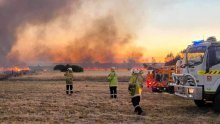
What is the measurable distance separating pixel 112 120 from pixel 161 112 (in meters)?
3.17

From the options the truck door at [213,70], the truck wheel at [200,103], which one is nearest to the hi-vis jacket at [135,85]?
the truck door at [213,70]

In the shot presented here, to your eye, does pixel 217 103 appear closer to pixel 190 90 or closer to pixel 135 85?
pixel 190 90

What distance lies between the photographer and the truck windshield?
57.8 ft

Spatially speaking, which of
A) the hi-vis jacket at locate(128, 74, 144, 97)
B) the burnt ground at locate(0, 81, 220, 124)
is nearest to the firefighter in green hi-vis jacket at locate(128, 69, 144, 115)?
the hi-vis jacket at locate(128, 74, 144, 97)

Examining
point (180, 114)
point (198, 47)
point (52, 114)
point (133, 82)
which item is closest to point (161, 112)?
point (180, 114)

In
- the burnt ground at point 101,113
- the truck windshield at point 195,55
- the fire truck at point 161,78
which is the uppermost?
the truck windshield at point 195,55

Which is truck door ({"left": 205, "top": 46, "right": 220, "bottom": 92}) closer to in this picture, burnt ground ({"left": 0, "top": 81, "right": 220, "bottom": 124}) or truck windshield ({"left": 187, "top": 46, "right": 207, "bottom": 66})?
truck windshield ({"left": 187, "top": 46, "right": 207, "bottom": 66})

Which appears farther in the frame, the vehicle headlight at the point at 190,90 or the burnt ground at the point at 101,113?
the vehicle headlight at the point at 190,90

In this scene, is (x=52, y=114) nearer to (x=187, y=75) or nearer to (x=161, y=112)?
(x=161, y=112)

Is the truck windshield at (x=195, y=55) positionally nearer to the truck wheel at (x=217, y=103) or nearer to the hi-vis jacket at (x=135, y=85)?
the truck wheel at (x=217, y=103)

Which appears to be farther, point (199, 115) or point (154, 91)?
point (154, 91)

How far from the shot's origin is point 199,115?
17.2 m

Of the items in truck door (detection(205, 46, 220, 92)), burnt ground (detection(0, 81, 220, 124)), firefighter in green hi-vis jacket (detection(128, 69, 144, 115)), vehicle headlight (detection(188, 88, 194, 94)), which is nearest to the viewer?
burnt ground (detection(0, 81, 220, 124))

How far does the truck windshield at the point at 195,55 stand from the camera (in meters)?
17.6
